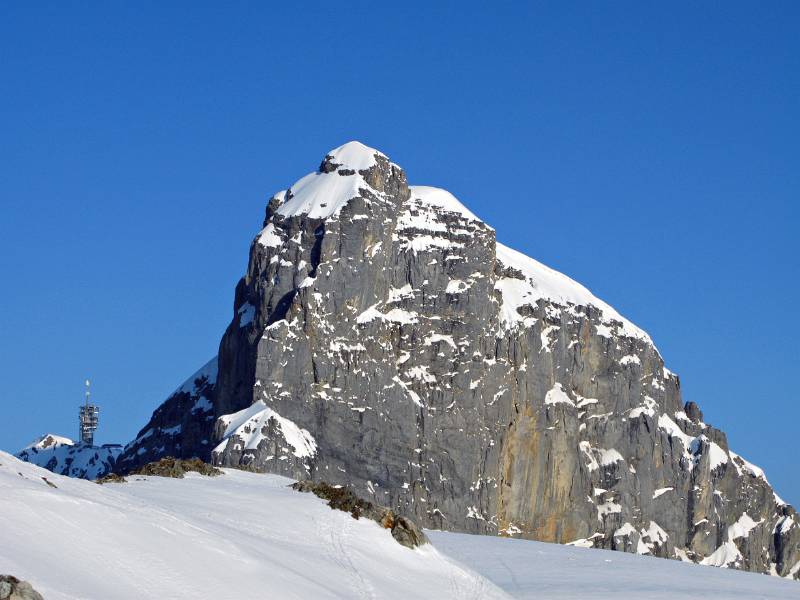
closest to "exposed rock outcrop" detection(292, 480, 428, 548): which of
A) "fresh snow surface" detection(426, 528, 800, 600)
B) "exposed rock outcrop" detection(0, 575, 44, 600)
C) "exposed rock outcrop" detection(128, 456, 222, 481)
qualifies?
"fresh snow surface" detection(426, 528, 800, 600)

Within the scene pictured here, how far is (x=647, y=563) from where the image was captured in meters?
52.4

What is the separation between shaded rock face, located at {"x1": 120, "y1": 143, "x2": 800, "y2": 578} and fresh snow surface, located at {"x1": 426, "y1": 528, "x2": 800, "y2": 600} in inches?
4020

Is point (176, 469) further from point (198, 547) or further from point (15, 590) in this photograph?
point (15, 590)

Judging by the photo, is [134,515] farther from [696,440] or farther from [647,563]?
[696,440]

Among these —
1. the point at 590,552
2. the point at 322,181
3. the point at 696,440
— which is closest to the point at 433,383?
the point at 322,181

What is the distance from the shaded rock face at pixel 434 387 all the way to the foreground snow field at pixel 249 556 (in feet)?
351

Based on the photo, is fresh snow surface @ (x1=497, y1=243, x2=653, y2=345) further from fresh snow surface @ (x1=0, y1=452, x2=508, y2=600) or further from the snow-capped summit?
fresh snow surface @ (x1=0, y1=452, x2=508, y2=600)

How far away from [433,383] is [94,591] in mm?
145668

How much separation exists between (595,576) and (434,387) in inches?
4877

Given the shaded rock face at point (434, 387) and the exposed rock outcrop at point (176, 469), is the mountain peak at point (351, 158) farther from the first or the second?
Answer: the exposed rock outcrop at point (176, 469)

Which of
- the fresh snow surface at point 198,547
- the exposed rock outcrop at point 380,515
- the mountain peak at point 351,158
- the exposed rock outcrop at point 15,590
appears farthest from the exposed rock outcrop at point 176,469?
the mountain peak at point 351,158

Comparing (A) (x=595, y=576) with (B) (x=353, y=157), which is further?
(B) (x=353, y=157)

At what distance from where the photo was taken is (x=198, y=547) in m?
31.7

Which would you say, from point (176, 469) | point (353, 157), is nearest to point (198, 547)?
point (176, 469)
